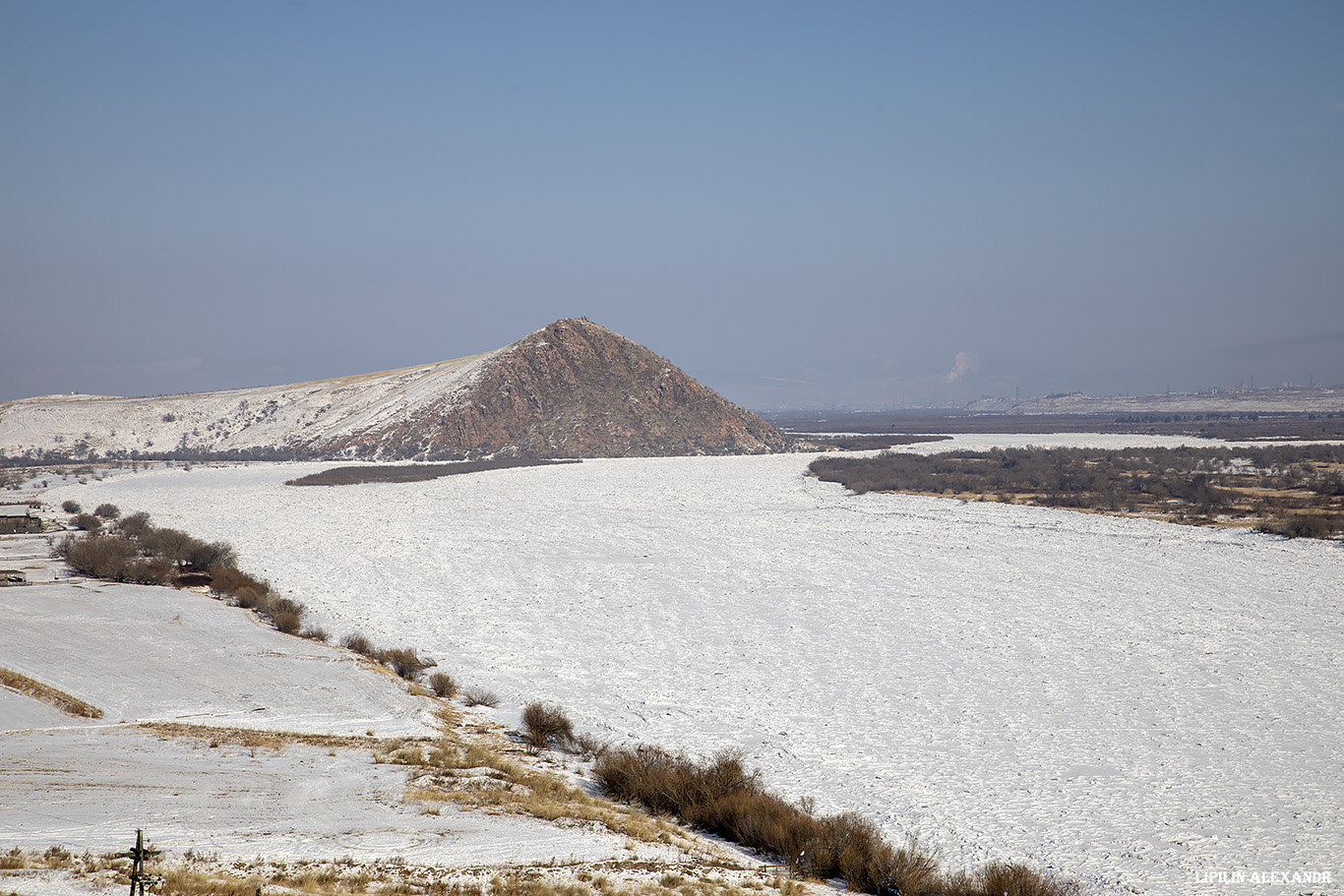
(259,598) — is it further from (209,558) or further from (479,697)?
(479,697)

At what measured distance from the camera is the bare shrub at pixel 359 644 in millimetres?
16219

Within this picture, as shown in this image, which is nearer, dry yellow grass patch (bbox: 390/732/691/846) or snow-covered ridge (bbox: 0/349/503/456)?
dry yellow grass patch (bbox: 390/732/691/846)

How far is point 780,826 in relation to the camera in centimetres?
859

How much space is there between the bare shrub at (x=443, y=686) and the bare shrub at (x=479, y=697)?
0.75 ft

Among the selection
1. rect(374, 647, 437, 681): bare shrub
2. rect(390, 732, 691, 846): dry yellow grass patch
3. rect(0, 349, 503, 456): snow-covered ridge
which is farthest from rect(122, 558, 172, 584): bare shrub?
rect(0, 349, 503, 456): snow-covered ridge

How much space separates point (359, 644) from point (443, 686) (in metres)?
3.09

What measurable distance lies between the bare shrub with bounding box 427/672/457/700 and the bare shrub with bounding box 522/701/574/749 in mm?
2583

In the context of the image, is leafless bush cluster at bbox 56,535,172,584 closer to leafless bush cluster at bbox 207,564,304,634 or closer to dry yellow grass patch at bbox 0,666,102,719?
leafless bush cluster at bbox 207,564,304,634

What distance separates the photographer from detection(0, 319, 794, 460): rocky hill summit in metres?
75.6

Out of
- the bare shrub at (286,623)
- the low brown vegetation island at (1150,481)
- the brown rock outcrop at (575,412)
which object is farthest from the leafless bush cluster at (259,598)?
the brown rock outcrop at (575,412)

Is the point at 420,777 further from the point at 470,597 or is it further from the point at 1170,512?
the point at 1170,512

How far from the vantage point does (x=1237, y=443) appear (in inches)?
3029

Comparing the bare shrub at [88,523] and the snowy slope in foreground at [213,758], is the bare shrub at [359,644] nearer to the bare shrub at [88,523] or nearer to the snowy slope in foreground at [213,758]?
the snowy slope in foreground at [213,758]

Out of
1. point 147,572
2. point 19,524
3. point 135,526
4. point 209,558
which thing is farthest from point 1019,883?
point 19,524
